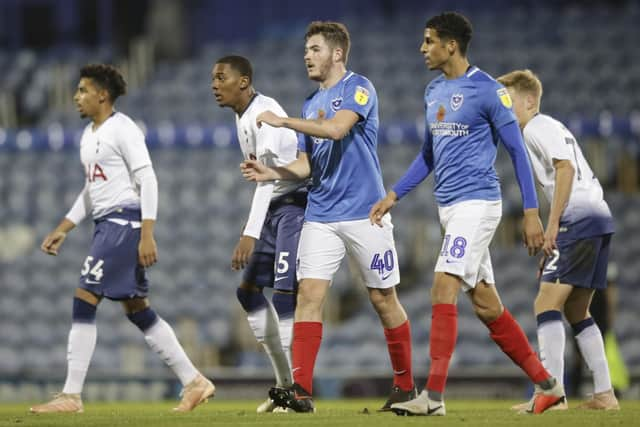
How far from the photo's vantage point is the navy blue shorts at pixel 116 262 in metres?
7.96

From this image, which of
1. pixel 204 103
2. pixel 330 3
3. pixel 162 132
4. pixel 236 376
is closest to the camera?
pixel 236 376

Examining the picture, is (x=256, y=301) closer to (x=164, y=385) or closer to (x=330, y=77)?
(x=330, y=77)

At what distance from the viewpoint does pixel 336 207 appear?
709cm

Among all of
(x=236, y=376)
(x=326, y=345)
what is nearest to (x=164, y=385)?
(x=236, y=376)

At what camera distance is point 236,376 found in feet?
44.7

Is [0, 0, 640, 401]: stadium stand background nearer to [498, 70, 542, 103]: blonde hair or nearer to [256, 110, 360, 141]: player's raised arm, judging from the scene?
[498, 70, 542, 103]: blonde hair

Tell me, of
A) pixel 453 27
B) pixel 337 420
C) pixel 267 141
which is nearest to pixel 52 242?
pixel 267 141

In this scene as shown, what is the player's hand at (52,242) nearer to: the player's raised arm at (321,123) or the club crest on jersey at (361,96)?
the player's raised arm at (321,123)

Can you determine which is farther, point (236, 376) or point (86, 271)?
point (236, 376)

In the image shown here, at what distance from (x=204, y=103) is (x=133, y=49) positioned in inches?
135

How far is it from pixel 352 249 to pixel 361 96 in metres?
0.90

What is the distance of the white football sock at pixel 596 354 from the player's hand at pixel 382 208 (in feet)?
5.68

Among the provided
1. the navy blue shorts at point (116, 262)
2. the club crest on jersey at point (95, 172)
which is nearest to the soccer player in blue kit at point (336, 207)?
the navy blue shorts at point (116, 262)

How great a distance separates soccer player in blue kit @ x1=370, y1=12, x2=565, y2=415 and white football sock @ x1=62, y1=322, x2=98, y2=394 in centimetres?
231
